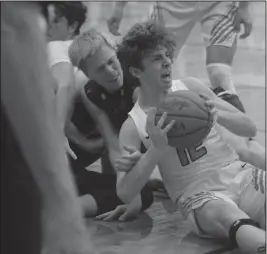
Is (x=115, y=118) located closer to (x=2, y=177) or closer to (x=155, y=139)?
(x=155, y=139)

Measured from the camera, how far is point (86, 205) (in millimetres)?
1589

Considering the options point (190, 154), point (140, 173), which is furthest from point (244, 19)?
point (140, 173)

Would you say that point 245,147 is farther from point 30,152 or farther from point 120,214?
point 30,152

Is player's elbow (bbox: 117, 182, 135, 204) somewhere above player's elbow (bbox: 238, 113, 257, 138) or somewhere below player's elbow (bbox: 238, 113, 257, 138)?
below

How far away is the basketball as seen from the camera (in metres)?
1.31

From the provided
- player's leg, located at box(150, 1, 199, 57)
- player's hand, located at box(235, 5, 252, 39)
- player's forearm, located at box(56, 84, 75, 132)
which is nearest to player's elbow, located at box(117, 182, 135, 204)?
player's forearm, located at box(56, 84, 75, 132)

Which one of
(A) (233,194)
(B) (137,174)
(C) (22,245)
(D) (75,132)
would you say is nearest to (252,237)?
(A) (233,194)

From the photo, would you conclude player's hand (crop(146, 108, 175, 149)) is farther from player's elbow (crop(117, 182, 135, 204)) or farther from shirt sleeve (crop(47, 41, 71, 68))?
shirt sleeve (crop(47, 41, 71, 68))

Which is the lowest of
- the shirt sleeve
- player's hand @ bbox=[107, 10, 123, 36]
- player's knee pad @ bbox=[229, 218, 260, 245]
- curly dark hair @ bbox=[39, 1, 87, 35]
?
player's knee pad @ bbox=[229, 218, 260, 245]

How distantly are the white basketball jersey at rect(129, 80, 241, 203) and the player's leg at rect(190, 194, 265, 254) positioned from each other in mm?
69

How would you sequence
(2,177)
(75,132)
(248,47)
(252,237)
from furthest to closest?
(248,47), (75,132), (252,237), (2,177)

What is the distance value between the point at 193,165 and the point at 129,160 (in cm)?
18

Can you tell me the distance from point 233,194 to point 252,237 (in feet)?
0.55

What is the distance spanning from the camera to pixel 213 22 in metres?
1.67
